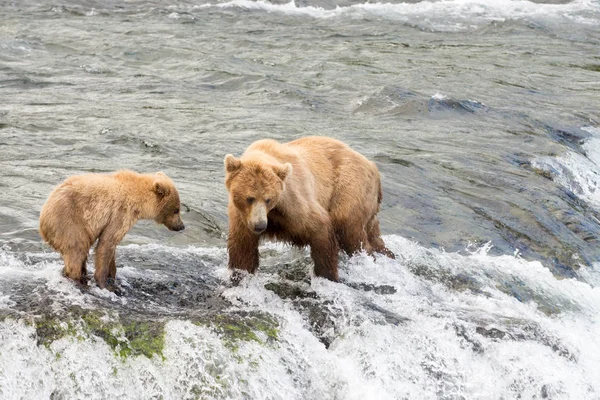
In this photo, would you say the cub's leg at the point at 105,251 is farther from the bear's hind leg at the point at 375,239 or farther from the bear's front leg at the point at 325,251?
the bear's hind leg at the point at 375,239

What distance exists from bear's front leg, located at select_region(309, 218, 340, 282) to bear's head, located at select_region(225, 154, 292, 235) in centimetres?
60

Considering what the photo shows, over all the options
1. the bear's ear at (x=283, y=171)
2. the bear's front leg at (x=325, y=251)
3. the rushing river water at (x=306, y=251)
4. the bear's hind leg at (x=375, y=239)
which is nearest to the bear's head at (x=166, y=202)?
the rushing river water at (x=306, y=251)

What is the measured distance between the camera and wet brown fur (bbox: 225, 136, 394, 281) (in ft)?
22.5

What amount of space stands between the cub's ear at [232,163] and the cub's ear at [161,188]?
0.76m

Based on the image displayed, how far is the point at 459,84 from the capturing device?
16.8 metres

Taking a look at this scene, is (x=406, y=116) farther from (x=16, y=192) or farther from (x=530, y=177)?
(x=16, y=192)

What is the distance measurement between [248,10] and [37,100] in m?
9.22

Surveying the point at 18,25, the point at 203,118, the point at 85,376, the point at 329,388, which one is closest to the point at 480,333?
the point at 329,388

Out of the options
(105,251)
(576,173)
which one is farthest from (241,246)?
(576,173)

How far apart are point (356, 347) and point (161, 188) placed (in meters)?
1.98

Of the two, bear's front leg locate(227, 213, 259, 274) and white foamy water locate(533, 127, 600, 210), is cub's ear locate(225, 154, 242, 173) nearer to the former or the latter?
bear's front leg locate(227, 213, 259, 274)

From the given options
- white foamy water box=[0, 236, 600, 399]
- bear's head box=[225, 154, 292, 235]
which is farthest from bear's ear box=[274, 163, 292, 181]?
white foamy water box=[0, 236, 600, 399]

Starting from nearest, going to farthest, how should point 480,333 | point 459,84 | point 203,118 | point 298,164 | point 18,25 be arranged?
point 480,333 → point 298,164 → point 203,118 → point 459,84 → point 18,25

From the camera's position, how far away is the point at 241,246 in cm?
739
